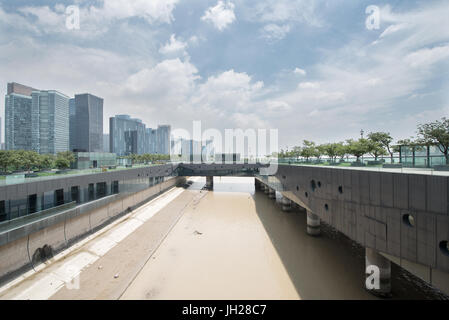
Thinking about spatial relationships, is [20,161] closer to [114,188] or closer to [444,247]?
[114,188]

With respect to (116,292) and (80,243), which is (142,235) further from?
(116,292)

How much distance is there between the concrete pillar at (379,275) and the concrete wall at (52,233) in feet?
71.8

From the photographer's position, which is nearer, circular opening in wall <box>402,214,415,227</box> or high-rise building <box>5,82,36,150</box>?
circular opening in wall <box>402,214,415,227</box>

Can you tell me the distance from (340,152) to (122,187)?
1387 inches

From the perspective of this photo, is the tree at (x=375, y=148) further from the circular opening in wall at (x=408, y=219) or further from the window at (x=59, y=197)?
the window at (x=59, y=197)

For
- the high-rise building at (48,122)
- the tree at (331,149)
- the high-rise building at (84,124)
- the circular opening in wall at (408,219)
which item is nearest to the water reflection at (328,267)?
the circular opening in wall at (408,219)

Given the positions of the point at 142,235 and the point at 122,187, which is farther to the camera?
the point at 122,187

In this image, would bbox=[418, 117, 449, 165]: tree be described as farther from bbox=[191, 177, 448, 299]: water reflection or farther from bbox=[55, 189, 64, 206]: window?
bbox=[55, 189, 64, 206]: window

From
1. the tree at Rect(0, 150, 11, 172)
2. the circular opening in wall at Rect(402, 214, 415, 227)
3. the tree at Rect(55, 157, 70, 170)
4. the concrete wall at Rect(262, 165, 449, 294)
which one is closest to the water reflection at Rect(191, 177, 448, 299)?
the concrete wall at Rect(262, 165, 449, 294)

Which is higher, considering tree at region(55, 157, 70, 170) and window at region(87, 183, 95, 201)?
tree at region(55, 157, 70, 170)

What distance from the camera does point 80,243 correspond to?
58.0 ft

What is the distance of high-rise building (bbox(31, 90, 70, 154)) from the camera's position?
131m

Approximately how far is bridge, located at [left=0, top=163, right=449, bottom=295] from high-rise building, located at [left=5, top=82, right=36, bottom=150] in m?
153
